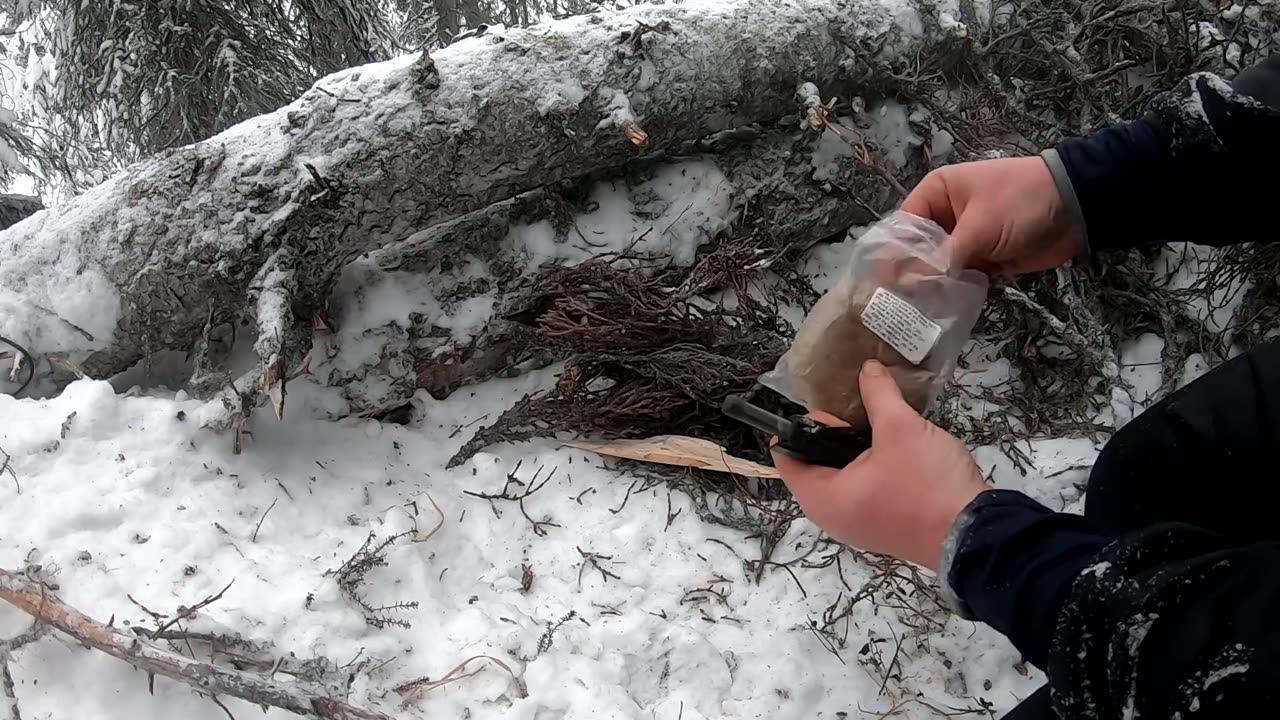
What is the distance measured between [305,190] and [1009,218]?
164cm

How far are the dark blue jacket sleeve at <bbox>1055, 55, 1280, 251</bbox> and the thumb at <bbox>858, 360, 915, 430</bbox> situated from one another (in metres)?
0.50

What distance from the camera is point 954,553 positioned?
3.45 ft

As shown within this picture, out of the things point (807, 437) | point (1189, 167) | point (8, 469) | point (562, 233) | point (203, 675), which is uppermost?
point (1189, 167)

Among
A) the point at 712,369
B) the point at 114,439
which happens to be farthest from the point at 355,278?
the point at 712,369

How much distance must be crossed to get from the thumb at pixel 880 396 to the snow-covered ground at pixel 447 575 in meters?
0.70

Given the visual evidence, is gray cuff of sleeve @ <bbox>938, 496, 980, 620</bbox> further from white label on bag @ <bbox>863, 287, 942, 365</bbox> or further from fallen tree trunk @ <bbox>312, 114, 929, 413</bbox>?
fallen tree trunk @ <bbox>312, 114, 929, 413</bbox>

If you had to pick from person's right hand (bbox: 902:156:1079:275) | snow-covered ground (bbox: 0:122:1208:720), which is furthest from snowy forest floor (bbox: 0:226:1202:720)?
person's right hand (bbox: 902:156:1079:275)

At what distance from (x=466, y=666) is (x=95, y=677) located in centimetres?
70

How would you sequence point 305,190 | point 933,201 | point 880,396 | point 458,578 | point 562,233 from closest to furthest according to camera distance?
point 880,396, point 933,201, point 458,578, point 305,190, point 562,233

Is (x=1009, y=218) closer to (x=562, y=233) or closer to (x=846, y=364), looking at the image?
(x=846, y=364)

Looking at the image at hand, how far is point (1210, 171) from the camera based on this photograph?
1.29 metres

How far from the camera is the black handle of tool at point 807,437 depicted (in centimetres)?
128

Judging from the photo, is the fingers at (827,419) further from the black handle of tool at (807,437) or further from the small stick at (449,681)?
the small stick at (449,681)

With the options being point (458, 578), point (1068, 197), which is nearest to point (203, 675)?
point (458, 578)
